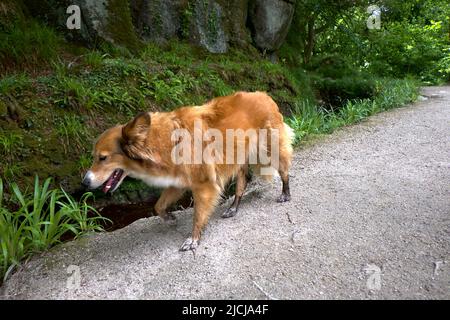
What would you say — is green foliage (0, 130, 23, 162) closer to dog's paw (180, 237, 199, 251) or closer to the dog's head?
the dog's head

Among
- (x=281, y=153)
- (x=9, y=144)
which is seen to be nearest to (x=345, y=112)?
(x=281, y=153)

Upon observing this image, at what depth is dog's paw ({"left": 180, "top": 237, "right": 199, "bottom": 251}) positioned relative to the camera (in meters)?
3.46

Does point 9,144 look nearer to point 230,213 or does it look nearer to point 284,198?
point 230,213

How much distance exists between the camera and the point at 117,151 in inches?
131

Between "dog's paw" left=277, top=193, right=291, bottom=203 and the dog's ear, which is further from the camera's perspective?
"dog's paw" left=277, top=193, right=291, bottom=203

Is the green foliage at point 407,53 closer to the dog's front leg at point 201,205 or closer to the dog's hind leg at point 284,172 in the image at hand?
the dog's hind leg at point 284,172

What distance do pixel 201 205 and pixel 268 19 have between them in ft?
25.0

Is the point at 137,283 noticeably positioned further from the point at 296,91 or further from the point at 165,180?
the point at 296,91

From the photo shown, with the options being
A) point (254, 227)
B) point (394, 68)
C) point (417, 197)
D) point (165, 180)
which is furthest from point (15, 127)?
point (394, 68)

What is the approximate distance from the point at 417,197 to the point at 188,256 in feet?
9.05

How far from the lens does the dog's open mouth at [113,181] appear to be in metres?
3.41

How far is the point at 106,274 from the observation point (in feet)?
→ 10.3

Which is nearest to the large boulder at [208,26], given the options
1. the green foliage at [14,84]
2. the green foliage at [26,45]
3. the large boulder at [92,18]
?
the large boulder at [92,18]

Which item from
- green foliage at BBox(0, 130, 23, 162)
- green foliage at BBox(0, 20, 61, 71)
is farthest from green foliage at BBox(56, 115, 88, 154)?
green foliage at BBox(0, 20, 61, 71)
